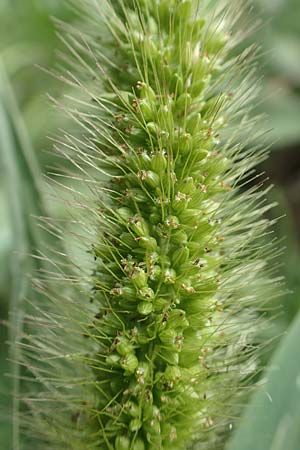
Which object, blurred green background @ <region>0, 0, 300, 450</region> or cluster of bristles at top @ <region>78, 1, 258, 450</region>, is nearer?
cluster of bristles at top @ <region>78, 1, 258, 450</region>

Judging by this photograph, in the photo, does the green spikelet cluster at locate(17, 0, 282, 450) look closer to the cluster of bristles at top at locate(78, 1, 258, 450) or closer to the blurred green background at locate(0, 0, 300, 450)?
the cluster of bristles at top at locate(78, 1, 258, 450)

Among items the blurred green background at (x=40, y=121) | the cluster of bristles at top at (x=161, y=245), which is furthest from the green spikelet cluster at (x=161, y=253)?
the blurred green background at (x=40, y=121)

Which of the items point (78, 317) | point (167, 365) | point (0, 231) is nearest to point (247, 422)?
point (167, 365)

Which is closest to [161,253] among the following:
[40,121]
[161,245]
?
[161,245]

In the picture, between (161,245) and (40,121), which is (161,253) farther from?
(40,121)

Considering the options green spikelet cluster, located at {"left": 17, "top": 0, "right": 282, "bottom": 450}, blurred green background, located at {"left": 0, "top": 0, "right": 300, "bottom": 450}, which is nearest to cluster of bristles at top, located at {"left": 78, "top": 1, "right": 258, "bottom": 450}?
green spikelet cluster, located at {"left": 17, "top": 0, "right": 282, "bottom": 450}

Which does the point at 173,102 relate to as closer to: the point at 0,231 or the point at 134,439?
the point at 134,439

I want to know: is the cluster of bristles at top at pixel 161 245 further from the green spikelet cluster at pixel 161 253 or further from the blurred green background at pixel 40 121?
the blurred green background at pixel 40 121
